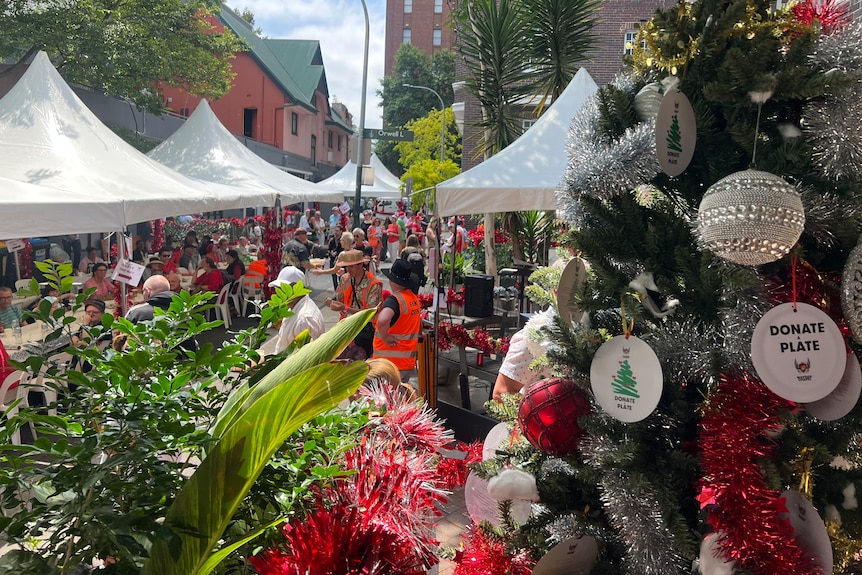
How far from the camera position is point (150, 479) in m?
1.36

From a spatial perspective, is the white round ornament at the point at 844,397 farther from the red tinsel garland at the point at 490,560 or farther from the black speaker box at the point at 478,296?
the black speaker box at the point at 478,296

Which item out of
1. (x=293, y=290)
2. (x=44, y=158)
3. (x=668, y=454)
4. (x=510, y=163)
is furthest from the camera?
(x=44, y=158)

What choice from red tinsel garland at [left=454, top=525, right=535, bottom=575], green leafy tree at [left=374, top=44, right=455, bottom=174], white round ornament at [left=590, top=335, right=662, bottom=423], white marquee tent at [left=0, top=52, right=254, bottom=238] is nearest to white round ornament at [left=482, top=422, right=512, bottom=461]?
red tinsel garland at [left=454, top=525, right=535, bottom=575]

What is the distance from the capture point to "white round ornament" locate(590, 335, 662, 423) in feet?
6.15

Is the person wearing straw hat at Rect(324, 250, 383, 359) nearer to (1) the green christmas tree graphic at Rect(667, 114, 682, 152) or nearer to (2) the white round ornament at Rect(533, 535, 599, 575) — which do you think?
(2) the white round ornament at Rect(533, 535, 599, 575)

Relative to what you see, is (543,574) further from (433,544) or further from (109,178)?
(109,178)

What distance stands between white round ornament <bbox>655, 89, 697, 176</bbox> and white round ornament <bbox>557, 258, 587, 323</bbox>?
20.6 inches

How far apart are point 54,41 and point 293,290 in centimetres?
1655

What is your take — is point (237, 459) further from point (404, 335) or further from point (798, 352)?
point (404, 335)

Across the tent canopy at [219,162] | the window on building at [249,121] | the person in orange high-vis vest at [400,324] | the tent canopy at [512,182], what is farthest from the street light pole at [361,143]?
the window on building at [249,121]

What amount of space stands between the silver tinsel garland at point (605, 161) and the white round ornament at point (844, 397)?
725 millimetres

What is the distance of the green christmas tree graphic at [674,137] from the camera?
1.86m

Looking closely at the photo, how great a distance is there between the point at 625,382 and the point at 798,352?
0.44 metres

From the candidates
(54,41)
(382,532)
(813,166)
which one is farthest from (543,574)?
(54,41)
